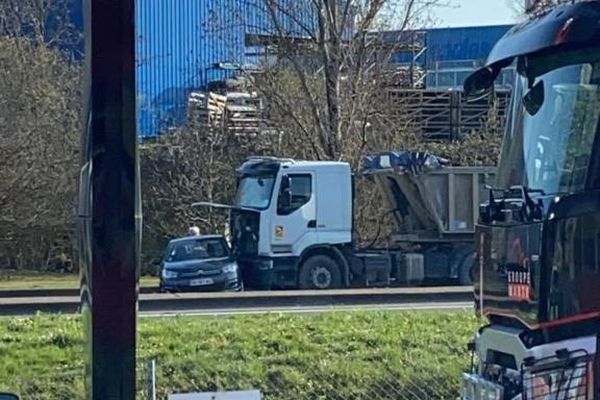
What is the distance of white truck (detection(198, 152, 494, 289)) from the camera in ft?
95.8

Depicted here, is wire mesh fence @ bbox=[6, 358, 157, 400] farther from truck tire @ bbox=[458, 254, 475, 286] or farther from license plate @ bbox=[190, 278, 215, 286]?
truck tire @ bbox=[458, 254, 475, 286]

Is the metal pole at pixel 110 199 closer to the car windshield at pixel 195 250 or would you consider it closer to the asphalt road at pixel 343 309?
the asphalt road at pixel 343 309

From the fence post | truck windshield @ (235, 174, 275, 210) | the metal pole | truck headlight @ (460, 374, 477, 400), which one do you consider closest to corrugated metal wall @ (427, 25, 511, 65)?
truck windshield @ (235, 174, 275, 210)

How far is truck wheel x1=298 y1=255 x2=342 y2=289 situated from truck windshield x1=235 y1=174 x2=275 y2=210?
1633 millimetres

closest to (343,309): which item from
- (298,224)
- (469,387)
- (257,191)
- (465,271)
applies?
(298,224)

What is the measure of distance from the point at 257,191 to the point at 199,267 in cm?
298

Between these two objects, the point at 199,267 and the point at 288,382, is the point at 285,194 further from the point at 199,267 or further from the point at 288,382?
the point at 288,382

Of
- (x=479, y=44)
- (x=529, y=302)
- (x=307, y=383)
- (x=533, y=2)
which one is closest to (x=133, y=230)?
(x=529, y=302)

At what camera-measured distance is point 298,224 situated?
29.2 meters

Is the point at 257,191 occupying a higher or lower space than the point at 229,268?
higher

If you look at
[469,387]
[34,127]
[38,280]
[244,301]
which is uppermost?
[34,127]

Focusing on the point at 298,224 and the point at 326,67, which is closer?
the point at 298,224

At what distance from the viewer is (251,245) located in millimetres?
29719

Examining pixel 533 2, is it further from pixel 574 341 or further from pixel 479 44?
pixel 479 44
